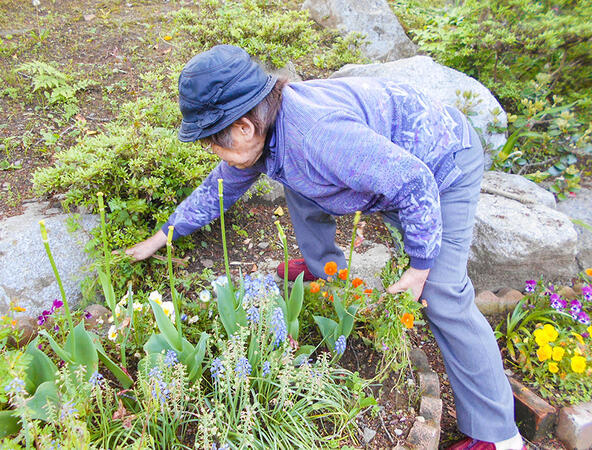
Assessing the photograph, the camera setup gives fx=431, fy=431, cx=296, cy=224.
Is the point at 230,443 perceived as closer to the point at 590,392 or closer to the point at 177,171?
the point at 177,171

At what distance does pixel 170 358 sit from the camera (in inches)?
57.8

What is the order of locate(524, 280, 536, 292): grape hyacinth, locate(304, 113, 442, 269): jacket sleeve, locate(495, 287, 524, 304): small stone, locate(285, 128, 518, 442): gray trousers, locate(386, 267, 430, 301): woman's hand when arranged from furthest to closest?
locate(495, 287, 524, 304): small stone < locate(524, 280, 536, 292): grape hyacinth < locate(285, 128, 518, 442): gray trousers < locate(386, 267, 430, 301): woman's hand < locate(304, 113, 442, 269): jacket sleeve

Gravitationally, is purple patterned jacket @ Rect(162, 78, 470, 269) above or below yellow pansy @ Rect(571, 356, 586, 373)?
above

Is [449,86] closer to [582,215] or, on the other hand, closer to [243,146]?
Answer: [582,215]

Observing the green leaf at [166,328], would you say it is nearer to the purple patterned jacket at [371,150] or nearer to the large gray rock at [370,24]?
the purple patterned jacket at [371,150]

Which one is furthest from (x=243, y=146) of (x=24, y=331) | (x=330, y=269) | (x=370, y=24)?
(x=370, y=24)

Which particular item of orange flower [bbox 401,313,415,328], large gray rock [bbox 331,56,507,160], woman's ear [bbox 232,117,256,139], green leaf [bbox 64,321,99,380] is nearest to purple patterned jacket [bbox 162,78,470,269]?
woman's ear [bbox 232,117,256,139]

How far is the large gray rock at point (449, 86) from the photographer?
12.0 feet

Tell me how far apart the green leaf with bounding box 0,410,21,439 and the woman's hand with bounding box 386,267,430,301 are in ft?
4.66

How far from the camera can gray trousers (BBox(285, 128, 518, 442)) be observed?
1.96 m

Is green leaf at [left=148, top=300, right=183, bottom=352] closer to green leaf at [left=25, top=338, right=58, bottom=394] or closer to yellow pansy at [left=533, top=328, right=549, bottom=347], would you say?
green leaf at [left=25, top=338, right=58, bottom=394]

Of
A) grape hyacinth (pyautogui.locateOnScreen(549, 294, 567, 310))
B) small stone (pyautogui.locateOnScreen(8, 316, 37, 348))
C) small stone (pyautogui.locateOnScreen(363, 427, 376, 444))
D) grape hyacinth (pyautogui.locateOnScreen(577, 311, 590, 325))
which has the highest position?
small stone (pyautogui.locateOnScreen(8, 316, 37, 348))

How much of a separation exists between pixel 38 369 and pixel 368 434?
1.25m

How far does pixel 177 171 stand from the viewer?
2521mm
